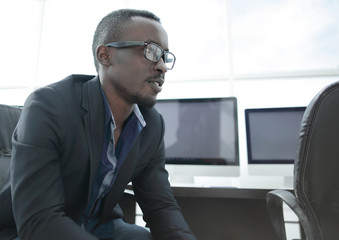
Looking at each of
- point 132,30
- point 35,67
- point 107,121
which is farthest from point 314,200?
point 35,67

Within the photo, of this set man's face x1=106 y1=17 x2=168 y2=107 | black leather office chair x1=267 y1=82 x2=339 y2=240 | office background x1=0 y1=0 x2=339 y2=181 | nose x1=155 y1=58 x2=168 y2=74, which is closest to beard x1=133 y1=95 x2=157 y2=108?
man's face x1=106 y1=17 x2=168 y2=107

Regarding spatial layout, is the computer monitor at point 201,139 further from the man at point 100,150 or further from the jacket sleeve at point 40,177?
the jacket sleeve at point 40,177

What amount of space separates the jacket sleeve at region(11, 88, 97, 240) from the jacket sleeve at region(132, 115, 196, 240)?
0.27 m

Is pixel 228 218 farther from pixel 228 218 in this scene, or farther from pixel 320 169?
pixel 320 169

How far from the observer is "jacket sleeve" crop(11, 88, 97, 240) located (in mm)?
535

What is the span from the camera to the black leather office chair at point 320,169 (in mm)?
590

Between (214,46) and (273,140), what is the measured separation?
1325 mm

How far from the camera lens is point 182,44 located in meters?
2.41

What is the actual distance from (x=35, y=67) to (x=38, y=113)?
2479mm

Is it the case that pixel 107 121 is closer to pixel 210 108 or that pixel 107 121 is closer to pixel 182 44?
pixel 210 108

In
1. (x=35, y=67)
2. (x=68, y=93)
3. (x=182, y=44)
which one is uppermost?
(x=182, y=44)

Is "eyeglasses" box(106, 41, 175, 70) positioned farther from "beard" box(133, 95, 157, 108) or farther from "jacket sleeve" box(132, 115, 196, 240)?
"jacket sleeve" box(132, 115, 196, 240)

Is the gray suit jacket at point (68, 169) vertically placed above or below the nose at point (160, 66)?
below

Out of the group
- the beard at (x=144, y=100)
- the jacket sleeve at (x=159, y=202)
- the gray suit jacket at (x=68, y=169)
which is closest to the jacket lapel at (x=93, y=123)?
the gray suit jacket at (x=68, y=169)
